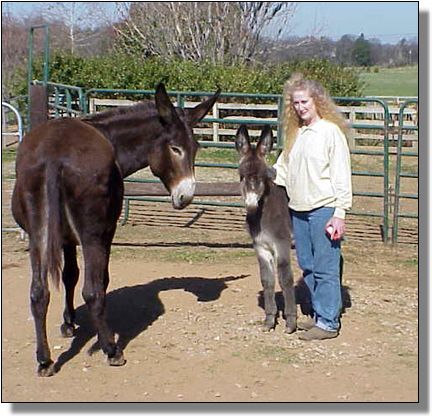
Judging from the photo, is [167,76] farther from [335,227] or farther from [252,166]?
[335,227]

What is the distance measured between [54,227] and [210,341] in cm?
162

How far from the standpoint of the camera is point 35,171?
4.55 m

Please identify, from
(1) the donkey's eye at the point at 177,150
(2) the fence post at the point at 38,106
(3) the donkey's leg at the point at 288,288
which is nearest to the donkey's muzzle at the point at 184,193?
(1) the donkey's eye at the point at 177,150

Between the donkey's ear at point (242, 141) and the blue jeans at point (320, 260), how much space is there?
0.55 metres

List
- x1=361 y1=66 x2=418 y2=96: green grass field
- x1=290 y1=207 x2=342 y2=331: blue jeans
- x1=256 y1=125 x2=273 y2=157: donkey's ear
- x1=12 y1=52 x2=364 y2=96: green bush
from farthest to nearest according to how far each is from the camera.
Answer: x1=361 y1=66 x2=418 y2=96: green grass field < x1=12 y1=52 x2=364 y2=96: green bush < x1=256 y1=125 x2=273 y2=157: donkey's ear < x1=290 y1=207 x2=342 y2=331: blue jeans

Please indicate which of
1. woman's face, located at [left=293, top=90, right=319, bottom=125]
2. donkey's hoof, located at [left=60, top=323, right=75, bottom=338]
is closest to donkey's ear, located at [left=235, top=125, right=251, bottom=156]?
woman's face, located at [left=293, top=90, right=319, bottom=125]

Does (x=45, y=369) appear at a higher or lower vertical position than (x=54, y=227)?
lower

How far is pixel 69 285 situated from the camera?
559 cm

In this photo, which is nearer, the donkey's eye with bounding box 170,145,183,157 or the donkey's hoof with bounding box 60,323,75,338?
the donkey's eye with bounding box 170,145,183,157

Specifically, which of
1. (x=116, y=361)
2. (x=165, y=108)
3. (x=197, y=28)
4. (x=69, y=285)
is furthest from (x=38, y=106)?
(x=197, y=28)

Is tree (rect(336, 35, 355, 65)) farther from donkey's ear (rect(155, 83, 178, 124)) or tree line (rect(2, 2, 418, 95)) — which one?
donkey's ear (rect(155, 83, 178, 124))

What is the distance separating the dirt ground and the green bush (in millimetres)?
11618

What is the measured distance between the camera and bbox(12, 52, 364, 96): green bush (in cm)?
1931

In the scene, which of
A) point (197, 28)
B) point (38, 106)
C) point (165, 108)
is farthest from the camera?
point (197, 28)
